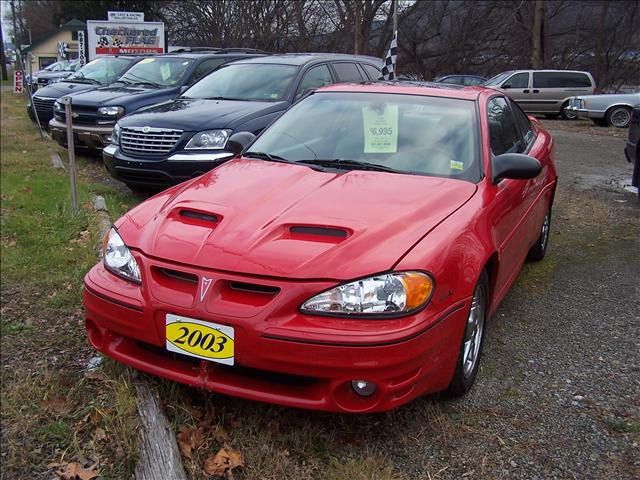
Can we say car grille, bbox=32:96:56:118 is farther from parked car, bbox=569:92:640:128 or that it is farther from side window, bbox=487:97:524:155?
parked car, bbox=569:92:640:128

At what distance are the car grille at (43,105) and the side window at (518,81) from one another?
14.9 m

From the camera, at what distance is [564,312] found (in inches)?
167

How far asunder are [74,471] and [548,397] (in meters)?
2.20

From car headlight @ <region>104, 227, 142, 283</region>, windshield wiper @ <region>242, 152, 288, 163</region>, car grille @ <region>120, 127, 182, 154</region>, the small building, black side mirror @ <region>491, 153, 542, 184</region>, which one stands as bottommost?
the small building

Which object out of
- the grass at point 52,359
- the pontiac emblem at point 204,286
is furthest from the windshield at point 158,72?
the pontiac emblem at point 204,286

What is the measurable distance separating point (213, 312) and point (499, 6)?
3460cm

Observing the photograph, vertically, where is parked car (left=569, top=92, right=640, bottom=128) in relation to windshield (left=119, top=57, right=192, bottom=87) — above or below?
below

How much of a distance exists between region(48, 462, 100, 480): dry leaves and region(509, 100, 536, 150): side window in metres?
3.60

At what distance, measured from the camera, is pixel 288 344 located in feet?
7.85

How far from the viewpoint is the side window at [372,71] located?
850 cm

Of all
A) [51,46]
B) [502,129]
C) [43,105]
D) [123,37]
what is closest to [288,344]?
[502,129]

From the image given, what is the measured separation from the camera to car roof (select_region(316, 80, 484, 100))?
407cm

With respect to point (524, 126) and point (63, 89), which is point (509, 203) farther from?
point (63, 89)

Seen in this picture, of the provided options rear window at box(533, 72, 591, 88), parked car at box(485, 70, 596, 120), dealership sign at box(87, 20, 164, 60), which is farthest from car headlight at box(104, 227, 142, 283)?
rear window at box(533, 72, 591, 88)
